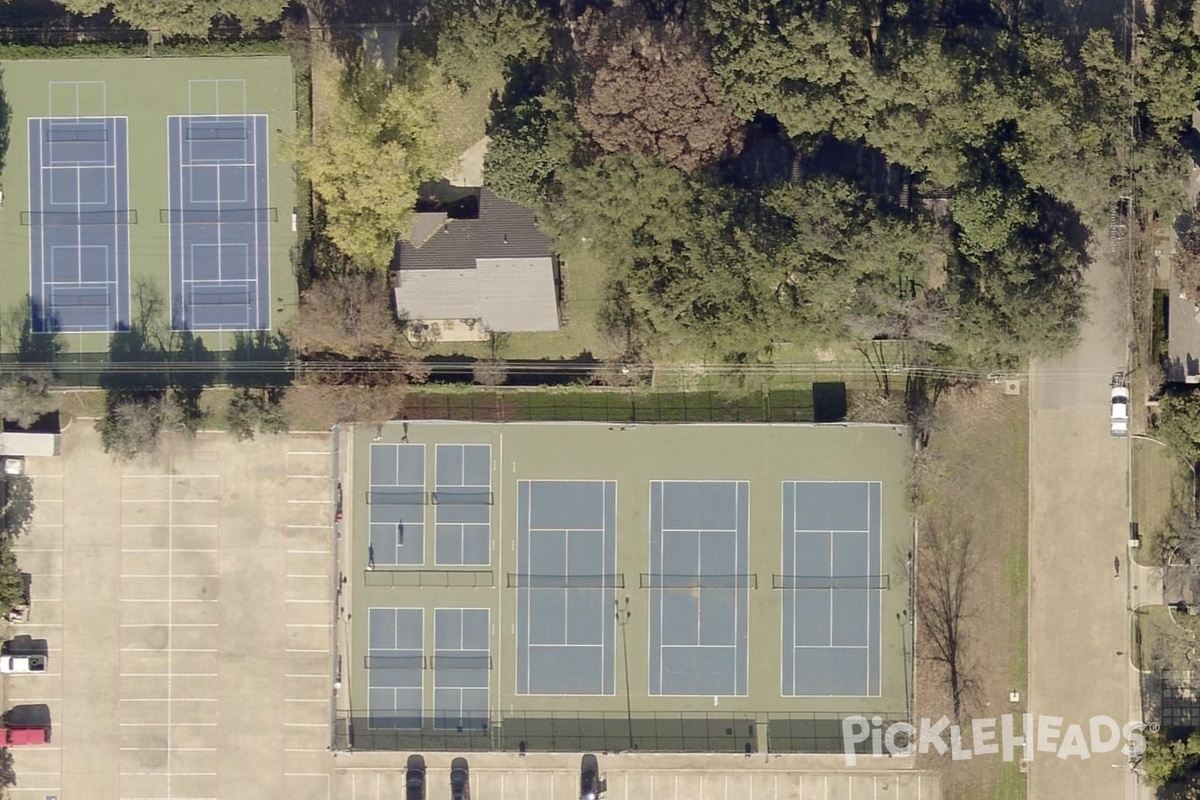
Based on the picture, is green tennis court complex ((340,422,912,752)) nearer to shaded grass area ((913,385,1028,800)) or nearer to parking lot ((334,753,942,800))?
parking lot ((334,753,942,800))

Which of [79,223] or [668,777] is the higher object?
[79,223]

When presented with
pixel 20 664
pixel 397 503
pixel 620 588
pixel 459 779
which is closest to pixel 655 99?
pixel 397 503

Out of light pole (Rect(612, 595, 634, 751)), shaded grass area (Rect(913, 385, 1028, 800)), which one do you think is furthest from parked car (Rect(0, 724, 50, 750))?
shaded grass area (Rect(913, 385, 1028, 800))

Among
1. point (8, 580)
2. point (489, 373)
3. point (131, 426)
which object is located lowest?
point (8, 580)

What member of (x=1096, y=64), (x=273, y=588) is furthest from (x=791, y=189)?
(x=273, y=588)

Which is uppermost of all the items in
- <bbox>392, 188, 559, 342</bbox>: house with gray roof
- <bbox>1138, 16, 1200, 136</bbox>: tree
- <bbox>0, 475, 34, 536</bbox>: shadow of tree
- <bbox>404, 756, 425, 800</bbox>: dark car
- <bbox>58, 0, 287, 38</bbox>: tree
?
<bbox>58, 0, 287, 38</bbox>: tree

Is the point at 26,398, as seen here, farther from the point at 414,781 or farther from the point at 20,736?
the point at 414,781

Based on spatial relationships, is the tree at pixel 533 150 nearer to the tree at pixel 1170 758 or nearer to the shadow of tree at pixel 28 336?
the shadow of tree at pixel 28 336
